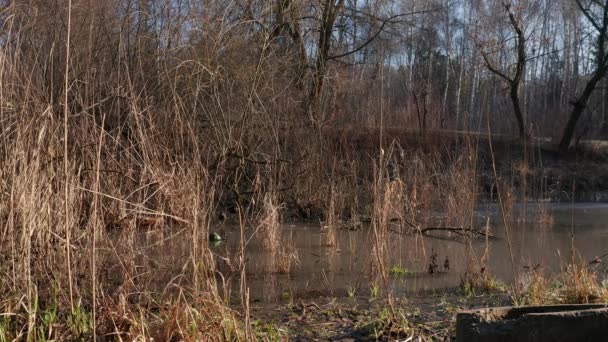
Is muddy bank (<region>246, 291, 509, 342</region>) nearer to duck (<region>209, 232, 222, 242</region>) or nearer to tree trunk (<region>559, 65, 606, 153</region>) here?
duck (<region>209, 232, 222, 242</region>)

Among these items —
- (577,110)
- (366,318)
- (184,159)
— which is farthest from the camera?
(577,110)

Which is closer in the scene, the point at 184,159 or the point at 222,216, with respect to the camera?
the point at 184,159

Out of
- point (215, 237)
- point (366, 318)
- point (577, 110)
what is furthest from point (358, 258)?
point (577, 110)

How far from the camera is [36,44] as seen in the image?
6.10m

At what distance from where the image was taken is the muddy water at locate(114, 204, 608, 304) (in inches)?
221

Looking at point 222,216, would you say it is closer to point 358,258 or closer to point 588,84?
point 358,258

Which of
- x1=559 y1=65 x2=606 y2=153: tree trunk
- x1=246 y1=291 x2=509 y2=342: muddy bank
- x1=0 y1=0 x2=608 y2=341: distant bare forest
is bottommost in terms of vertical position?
x1=246 y1=291 x2=509 y2=342: muddy bank

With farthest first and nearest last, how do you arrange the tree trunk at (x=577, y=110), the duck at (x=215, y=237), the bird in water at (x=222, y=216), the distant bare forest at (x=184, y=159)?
the tree trunk at (x=577, y=110), the bird in water at (x=222, y=216), the duck at (x=215, y=237), the distant bare forest at (x=184, y=159)

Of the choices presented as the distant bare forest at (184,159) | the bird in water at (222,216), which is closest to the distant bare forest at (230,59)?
the distant bare forest at (184,159)

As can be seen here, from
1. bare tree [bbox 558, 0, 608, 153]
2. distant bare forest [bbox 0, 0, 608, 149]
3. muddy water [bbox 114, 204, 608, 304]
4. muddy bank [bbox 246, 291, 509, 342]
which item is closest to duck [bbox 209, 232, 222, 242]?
muddy water [bbox 114, 204, 608, 304]

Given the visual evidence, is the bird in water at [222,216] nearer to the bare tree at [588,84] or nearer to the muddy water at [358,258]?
the muddy water at [358,258]

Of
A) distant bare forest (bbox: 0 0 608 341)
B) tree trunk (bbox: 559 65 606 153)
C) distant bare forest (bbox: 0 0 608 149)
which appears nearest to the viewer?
distant bare forest (bbox: 0 0 608 341)

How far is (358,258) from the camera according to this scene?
23.1 ft

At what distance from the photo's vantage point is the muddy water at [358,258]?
5.61 meters
